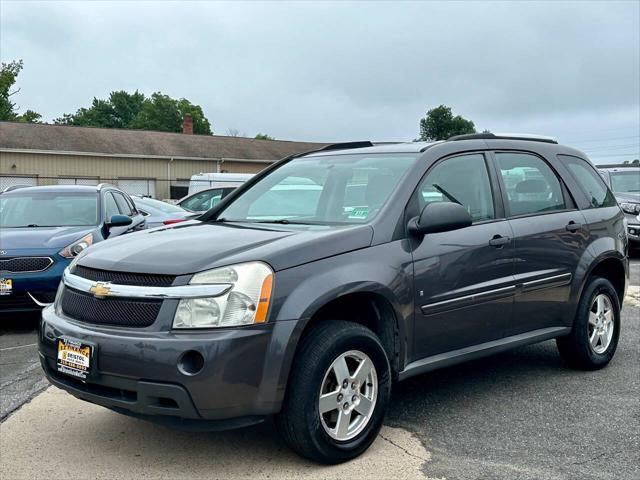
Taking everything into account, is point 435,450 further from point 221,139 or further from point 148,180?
point 221,139

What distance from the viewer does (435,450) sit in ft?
12.7

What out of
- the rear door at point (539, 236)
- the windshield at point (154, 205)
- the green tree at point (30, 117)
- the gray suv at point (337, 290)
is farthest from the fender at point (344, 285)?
the green tree at point (30, 117)

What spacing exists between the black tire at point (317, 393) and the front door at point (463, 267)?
0.52 m

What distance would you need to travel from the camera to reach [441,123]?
7206 cm

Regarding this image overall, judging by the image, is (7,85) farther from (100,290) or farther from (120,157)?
(100,290)

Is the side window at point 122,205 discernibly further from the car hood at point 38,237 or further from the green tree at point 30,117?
the green tree at point 30,117

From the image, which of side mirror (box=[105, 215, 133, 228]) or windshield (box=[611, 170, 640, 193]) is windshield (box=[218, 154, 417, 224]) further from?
windshield (box=[611, 170, 640, 193])

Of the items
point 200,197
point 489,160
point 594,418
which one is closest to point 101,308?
point 489,160

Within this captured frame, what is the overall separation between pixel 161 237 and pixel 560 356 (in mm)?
3602

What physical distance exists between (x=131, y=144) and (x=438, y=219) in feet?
107

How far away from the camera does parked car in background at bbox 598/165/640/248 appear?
529 inches

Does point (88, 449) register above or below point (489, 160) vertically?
below

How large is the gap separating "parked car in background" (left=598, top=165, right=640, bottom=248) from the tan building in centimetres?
2263

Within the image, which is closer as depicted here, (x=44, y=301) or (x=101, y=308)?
(x=101, y=308)
